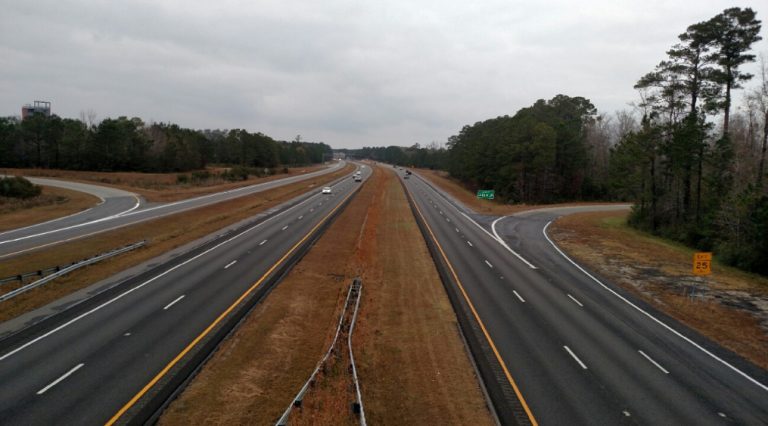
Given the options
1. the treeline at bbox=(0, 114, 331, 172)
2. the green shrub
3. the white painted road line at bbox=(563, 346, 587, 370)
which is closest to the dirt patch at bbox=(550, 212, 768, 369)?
the white painted road line at bbox=(563, 346, 587, 370)

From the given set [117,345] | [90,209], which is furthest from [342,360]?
[90,209]

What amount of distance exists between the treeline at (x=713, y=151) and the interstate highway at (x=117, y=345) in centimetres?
3779

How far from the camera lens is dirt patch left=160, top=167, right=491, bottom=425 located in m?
13.5

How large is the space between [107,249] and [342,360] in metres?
26.4

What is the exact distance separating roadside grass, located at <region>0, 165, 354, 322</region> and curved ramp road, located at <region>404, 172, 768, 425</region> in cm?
2263

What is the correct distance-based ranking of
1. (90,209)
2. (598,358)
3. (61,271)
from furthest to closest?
(90,209) < (61,271) < (598,358)

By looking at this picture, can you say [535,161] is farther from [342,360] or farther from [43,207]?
[43,207]

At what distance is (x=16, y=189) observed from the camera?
55406 mm

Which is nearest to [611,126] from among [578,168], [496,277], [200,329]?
[578,168]

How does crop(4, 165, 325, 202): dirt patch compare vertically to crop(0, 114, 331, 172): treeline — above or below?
below

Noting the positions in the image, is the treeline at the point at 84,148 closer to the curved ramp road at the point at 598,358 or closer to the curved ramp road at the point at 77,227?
the curved ramp road at the point at 77,227

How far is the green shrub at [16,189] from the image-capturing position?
5478 centimetres

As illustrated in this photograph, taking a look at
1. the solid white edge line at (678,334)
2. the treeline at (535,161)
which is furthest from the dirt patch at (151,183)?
the solid white edge line at (678,334)

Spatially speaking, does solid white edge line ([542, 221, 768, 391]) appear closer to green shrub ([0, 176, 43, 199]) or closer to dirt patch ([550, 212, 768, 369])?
dirt patch ([550, 212, 768, 369])
